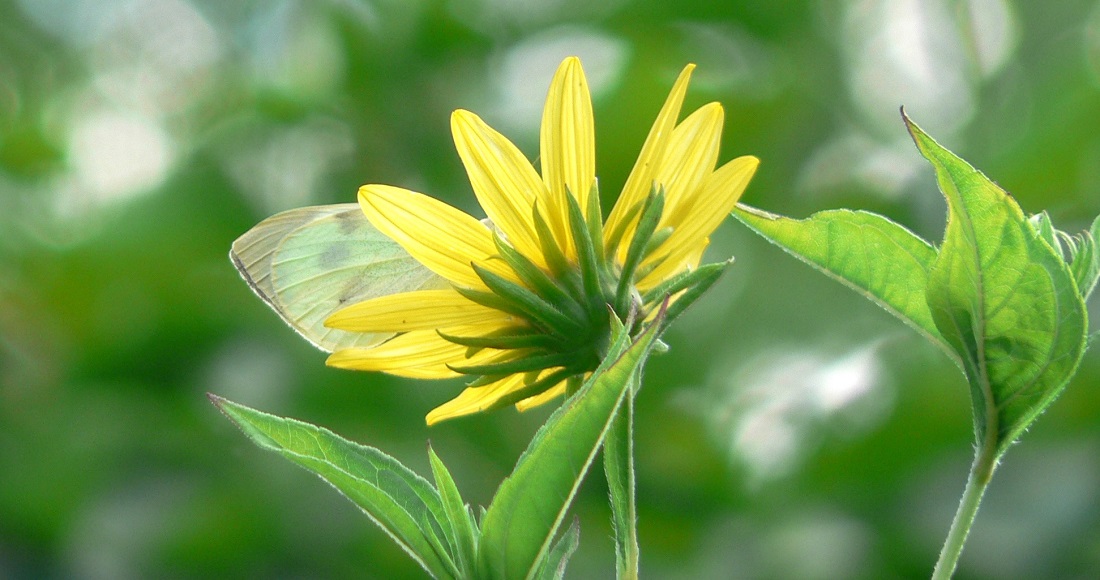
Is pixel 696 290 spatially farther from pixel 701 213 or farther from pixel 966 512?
A: pixel 966 512

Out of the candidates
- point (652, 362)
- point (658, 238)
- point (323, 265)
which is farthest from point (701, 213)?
point (652, 362)

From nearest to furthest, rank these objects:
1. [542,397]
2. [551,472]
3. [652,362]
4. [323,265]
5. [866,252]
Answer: [551,472]
[866,252]
[542,397]
[323,265]
[652,362]

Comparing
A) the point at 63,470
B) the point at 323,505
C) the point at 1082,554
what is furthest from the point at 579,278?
the point at 63,470

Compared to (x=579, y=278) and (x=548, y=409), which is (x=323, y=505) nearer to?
(x=548, y=409)

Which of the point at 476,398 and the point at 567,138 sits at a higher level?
the point at 567,138

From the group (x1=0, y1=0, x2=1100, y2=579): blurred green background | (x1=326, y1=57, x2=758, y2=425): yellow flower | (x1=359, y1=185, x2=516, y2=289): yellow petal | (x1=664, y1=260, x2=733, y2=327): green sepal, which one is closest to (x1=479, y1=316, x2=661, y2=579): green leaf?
(x1=664, y1=260, x2=733, y2=327): green sepal

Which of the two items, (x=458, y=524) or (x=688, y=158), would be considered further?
(x=688, y=158)

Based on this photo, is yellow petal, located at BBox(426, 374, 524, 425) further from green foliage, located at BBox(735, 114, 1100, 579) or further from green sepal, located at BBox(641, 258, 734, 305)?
green foliage, located at BBox(735, 114, 1100, 579)
